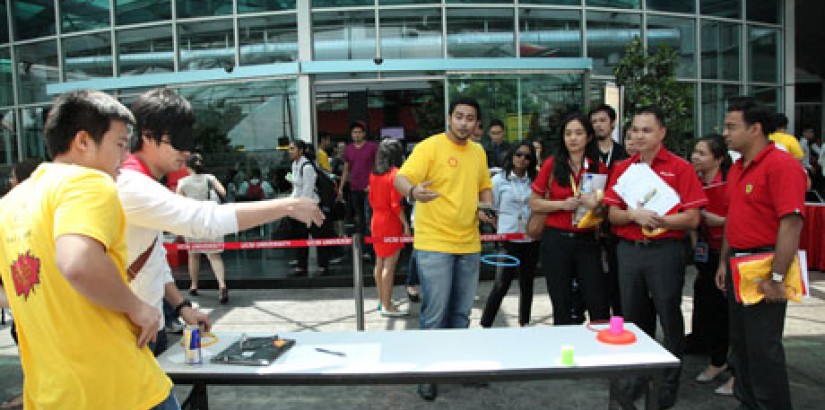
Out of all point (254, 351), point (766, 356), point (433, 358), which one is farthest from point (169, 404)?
point (766, 356)

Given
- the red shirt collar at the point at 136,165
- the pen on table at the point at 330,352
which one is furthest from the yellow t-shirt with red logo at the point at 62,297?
the pen on table at the point at 330,352

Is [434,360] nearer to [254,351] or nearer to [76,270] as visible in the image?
[254,351]

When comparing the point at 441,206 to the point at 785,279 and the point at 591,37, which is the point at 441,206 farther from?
the point at 591,37

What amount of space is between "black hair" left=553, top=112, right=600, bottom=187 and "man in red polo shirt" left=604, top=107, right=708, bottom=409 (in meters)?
0.41

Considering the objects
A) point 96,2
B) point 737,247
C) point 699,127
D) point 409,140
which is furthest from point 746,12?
point 96,2

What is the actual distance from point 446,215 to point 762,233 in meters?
1.76

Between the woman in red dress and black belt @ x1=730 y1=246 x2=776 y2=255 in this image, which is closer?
black belt @ x1=730 y1=246 x2=776 y2=255

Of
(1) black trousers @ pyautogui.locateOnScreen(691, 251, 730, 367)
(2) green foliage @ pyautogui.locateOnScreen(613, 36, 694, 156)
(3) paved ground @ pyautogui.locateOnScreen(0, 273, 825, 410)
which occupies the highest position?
(2) green foliage @ pyautogui.locateOnScreen(613, 36, 694, 156)

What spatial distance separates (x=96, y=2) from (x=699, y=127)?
12713 mm

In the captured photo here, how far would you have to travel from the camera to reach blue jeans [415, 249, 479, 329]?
12.6ft

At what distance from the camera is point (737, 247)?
321 cm

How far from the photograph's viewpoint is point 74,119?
1.66 meters

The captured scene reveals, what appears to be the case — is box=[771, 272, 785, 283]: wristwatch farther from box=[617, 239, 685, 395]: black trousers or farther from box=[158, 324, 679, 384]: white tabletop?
box=[158, 324, 679, 384]: white tabletop

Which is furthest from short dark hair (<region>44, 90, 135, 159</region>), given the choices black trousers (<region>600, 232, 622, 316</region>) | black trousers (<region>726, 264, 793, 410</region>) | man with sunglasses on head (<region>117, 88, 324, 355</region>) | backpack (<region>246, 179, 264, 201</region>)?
backpack (<region>246, 179, 264, 201</region>)
